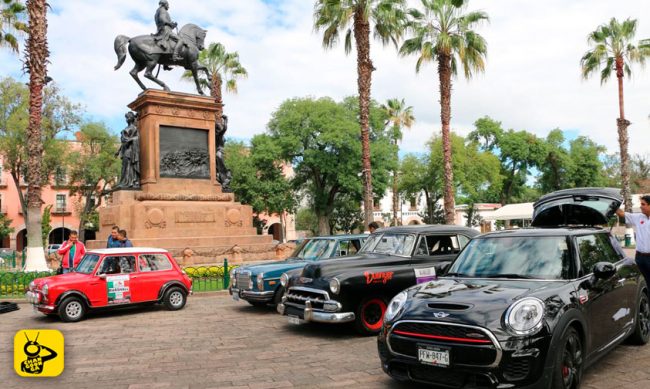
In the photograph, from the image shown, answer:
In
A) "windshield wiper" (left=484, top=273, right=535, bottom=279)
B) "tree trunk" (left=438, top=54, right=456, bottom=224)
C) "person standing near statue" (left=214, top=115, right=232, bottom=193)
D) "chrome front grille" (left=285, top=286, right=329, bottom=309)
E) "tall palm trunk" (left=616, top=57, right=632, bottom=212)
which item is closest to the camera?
"windshield wiper" (left=484, top=273, right=535, bottom=279)

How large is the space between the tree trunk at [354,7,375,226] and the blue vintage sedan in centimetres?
1098

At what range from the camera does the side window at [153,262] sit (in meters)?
11.7

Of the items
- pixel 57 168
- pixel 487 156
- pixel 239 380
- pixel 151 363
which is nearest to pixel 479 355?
pixel 239 380

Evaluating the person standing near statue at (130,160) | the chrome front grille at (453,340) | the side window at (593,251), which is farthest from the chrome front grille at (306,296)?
the person standing near statue at (130,160)

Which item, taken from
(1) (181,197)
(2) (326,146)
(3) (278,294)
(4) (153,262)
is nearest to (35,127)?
(1) (181,197)

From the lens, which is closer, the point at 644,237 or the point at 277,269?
the point at 644,237

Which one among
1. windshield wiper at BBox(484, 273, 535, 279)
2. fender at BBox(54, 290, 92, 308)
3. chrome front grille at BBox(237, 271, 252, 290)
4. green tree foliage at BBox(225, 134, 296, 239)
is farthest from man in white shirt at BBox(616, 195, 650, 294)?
green tree foliage at BBox(225, 134, 296, 239)

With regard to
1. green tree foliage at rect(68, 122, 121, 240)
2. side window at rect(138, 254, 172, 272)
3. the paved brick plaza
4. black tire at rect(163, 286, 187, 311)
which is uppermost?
green tree foliage at rect(68, 122, 121, 240)

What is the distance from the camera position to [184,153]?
20.7 m

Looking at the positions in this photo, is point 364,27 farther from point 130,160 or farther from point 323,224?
point 323,224

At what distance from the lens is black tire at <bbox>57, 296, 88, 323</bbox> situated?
10.4 meters

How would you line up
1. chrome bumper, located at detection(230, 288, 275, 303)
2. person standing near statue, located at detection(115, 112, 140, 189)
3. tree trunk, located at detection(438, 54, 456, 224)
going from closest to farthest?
1. chrome bumper, located at detection(230, 288, 275, 303)
2. person standing near statue, located at detection(115, 112, 140, 189)
3. tree trunk, located at detection(438, 54, 456, 224)

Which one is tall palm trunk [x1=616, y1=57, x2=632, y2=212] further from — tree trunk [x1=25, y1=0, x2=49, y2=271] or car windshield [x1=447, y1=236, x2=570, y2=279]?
tree trunk [x1=25, y1=0, x2=49, y2=271]

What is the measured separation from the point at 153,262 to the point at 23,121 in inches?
1168
